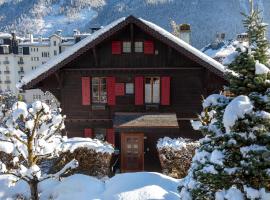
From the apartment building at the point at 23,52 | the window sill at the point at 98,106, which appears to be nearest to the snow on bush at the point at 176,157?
the window sill at the point at 98,106

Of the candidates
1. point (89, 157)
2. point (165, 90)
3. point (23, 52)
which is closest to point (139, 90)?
point (165, 90)

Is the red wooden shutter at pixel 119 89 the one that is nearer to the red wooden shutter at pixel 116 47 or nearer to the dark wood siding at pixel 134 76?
the dark wood siding at pixel 134 76

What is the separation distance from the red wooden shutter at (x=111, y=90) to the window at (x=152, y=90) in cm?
172

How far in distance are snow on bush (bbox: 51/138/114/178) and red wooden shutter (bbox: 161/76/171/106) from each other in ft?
15.5

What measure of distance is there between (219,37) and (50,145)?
46.2 metres

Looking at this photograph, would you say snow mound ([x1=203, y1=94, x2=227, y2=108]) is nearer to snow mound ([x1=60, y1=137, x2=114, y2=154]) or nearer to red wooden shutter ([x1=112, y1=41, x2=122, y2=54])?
snow mound ([x1=60, y1=137, x2=114, y2=154])

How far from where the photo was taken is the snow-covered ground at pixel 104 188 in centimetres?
1225

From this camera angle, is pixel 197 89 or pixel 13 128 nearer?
pixel 13 128

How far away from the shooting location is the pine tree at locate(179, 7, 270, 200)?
7.92 m

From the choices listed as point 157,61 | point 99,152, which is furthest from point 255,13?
point 157,61

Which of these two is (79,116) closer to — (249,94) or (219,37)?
(249,94)

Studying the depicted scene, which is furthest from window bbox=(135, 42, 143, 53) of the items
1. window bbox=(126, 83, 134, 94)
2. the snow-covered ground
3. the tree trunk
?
the tree trunk

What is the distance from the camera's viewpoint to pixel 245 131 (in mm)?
8227

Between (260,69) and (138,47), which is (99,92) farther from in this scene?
(260,69)
